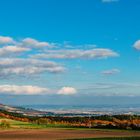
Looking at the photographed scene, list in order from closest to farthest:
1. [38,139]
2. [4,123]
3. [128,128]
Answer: [38,139] → [128,128] → [4,123]

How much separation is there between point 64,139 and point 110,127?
7016cm

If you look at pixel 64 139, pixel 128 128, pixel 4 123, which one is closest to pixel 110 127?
pixel 128 128

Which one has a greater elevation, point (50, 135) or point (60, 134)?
point (60, 134)

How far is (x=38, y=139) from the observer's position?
321 feet

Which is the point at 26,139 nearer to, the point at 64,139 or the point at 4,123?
the point at 64,139

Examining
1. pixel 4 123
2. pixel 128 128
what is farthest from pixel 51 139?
pixel 4 123

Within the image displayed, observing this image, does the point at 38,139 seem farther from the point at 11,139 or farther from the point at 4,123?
the point at 4,123

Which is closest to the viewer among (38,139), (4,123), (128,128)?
(38,139)

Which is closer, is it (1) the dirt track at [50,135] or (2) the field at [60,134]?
(1) the dirt track at [50,135]

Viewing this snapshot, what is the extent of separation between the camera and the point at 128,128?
15812 cm

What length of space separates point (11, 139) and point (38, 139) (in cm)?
562

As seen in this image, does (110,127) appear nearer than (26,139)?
No

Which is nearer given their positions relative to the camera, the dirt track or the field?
the dirt track

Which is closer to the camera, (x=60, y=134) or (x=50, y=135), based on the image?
(x=50, y=135)
